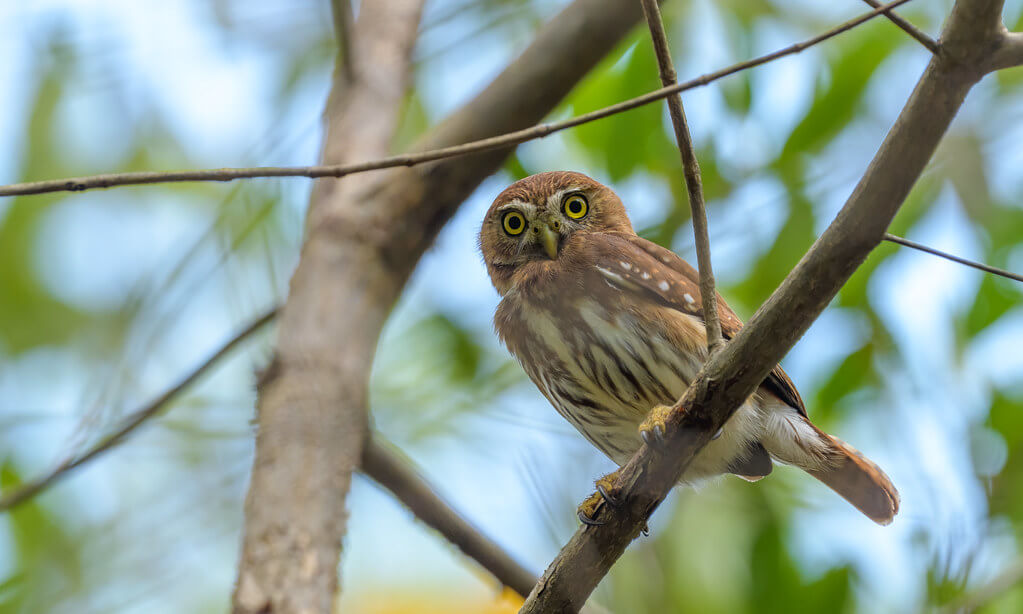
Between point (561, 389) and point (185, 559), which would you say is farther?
point (185, 559)

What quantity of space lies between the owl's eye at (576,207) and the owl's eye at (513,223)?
0.61 ft

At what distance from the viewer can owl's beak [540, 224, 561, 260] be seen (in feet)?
11.4

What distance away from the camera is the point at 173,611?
19.8ft

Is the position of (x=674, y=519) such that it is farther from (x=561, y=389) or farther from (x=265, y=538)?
(x=265, y=538)

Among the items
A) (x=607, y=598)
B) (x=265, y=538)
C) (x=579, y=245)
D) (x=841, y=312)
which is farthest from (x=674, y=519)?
(x=265, y=538)

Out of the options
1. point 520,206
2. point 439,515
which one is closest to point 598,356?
point 520,206

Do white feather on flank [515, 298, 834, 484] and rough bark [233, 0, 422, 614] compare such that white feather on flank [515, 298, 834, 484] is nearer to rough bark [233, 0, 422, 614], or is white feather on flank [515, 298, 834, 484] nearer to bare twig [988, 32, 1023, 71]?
rough bark [233, 0, 422, 614]

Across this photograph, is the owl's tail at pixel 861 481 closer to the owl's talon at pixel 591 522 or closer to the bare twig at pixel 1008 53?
the owl's talon at pixel 591 522

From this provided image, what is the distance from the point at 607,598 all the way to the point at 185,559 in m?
1.72

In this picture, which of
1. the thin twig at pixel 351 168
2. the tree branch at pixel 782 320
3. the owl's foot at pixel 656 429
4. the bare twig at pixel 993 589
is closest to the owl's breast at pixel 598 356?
the owl's foot at pixel 656 429

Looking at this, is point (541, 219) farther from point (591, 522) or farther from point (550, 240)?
point (591, 522)

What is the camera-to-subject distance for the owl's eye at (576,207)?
3.72m

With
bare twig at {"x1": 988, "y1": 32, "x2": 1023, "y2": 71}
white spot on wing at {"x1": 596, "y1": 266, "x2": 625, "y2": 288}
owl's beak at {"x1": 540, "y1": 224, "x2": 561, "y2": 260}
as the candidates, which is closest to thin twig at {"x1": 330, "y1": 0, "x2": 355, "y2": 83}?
owl's beak at {"x1": 540, "y1": 224, "x2": 561, "y2": 260}

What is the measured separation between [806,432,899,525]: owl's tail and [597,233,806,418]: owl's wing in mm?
205
